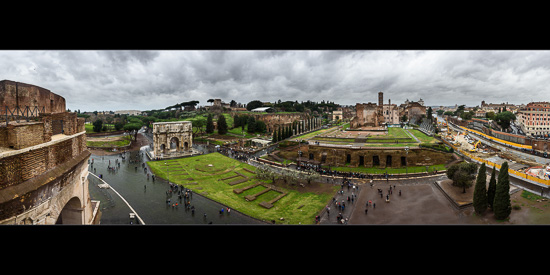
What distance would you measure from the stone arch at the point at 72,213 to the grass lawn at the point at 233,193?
32.1 ft

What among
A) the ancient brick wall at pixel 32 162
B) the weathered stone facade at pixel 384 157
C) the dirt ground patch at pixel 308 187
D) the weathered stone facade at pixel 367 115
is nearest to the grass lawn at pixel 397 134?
the weathered stone facade at pixel 367 115

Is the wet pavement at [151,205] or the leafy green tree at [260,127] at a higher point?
the leafy green tree at [260,127]

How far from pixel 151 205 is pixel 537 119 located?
1949 inches

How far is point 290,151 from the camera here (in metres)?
29.9

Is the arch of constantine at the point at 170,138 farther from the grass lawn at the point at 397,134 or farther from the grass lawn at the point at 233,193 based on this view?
the grass lawn at the point at 397,134

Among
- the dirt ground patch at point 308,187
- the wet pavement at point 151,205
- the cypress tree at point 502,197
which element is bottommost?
the wet pavement at point 151,205

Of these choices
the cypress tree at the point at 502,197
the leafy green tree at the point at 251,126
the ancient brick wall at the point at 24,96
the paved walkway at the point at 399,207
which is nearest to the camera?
the ancient brick wall at the point at 24,96

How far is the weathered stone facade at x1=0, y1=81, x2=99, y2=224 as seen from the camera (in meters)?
3.67

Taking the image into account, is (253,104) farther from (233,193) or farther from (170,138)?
(233,193)

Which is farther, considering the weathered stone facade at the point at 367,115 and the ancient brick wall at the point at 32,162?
the weathered stone facade at the point at 367,115

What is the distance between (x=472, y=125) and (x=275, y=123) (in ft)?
127

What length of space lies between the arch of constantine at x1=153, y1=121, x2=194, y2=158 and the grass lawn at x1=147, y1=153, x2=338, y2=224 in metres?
4.24

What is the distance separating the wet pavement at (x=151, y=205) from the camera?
1493 cm

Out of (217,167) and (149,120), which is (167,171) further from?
(149,120)
